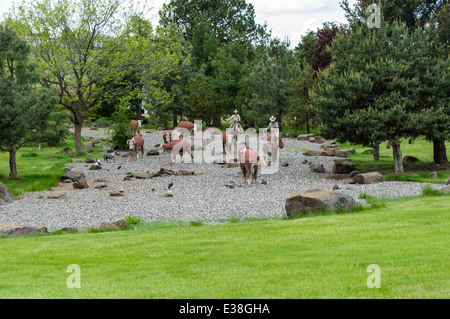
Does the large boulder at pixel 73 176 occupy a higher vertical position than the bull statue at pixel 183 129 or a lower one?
lower

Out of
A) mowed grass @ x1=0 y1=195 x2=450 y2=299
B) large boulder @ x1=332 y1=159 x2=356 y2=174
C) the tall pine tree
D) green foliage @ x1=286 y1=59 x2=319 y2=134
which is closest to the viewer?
mowed grass @ x1=0 y1=195 x2=450 y2=299

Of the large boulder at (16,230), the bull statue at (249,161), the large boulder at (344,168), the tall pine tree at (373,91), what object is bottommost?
the large boulder at (16,230)

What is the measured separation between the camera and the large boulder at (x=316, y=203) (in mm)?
15562

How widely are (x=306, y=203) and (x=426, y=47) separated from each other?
15.5 metres

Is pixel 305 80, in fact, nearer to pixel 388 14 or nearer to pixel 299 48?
pixel 388 14

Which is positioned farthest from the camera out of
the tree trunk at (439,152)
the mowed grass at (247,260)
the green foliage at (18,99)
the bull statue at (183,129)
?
the bull statue at (183,129)

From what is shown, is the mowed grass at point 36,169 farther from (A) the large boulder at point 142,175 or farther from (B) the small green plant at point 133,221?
(B) the small green plant at point 133,221

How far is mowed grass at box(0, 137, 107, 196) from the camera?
2459cm

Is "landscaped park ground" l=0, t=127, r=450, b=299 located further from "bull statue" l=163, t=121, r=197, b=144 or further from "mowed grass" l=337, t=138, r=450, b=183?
"bull statue" l=163, t=121, r=197, b=144

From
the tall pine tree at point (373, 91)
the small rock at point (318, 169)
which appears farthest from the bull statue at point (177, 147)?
the tall pine tree at point (373, 91)

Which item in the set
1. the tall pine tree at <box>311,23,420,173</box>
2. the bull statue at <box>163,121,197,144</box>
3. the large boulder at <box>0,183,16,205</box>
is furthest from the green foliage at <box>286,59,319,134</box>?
the large boulder at <box>0,183,16,205</box>

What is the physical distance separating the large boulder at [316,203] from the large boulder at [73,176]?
14392 millimetres

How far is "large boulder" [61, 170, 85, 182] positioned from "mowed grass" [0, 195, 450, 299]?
13.5 m

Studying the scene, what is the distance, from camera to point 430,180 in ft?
78.3
